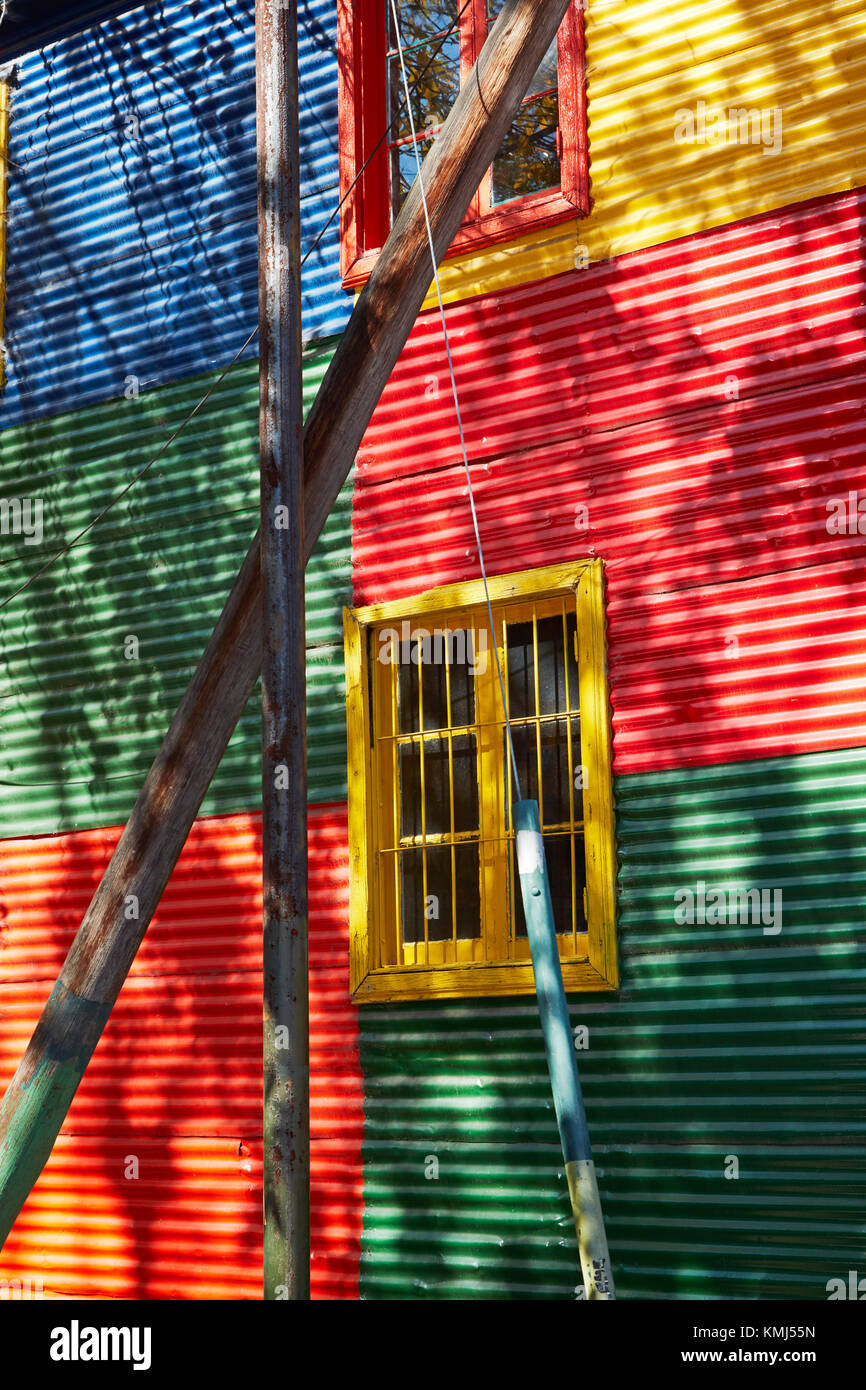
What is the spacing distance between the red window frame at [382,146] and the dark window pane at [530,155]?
0.14 m

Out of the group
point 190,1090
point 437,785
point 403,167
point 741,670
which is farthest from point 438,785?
point 403,167

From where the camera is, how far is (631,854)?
26.9 feet

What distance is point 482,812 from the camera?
8.84 m

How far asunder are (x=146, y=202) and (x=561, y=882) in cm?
558

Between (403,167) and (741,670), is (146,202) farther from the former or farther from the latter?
(741,670)

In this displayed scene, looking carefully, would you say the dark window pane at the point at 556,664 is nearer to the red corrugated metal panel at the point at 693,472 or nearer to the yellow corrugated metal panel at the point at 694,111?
the red corrugated metal panel at the point at 693,472

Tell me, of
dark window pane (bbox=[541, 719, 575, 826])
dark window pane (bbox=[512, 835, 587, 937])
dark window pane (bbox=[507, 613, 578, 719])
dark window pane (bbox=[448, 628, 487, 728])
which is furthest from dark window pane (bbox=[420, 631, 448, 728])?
dark window pane (bbox=[512, 835, 587, 937])

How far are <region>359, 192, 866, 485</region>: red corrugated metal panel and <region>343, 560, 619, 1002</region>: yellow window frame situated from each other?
86 cm

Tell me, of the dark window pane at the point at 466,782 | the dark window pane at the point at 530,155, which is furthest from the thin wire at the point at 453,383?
the dark window pane at the point at 530,155

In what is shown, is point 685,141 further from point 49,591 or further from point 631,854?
point 49,591

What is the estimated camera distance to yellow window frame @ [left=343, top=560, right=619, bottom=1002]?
8.27 meters

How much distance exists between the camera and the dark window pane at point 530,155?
9344mm

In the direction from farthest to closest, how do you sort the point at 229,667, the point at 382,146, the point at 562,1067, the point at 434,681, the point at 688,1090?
the point at 382,146 → the point at 434,681 → the point at 688,1090 → the point at 229,667 → the point at 562,1067

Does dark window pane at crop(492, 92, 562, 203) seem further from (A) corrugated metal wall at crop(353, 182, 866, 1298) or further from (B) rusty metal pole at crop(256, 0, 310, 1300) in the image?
(B) rusty metal pole at crop(256, 0, 310, 1300)
